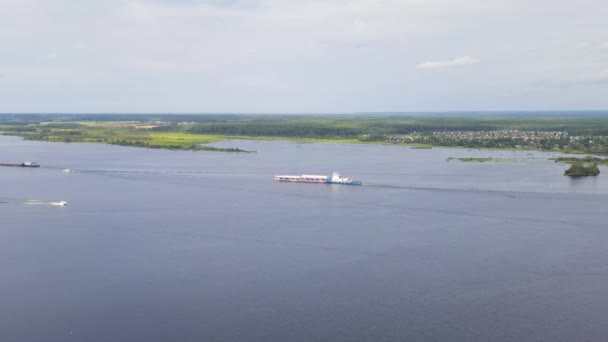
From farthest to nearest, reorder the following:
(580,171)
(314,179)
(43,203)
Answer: (580,171) → (314,179) → (43,203)

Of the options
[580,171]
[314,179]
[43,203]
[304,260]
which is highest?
[580,171]

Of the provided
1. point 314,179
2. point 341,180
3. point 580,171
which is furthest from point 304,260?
point 580,171

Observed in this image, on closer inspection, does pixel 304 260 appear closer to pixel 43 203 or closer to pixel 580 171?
pixel 43 203

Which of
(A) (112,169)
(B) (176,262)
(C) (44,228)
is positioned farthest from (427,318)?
(A) (112,169)

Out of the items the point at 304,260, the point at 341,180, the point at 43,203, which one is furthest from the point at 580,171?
the point at 43,203

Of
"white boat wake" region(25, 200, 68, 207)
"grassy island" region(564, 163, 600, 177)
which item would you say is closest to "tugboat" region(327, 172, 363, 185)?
"grassy island" region(564, 163, 600, 177)

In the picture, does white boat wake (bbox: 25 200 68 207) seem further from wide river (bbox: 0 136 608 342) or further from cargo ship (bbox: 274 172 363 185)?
cargo ship (bbox: 274 172 363 185)

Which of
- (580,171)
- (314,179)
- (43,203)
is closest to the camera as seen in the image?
(43,203)

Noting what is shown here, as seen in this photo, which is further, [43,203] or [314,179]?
[314,179]

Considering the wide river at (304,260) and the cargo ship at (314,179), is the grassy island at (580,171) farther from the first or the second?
the cargo ship at (314,179)

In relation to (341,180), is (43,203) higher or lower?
lower
